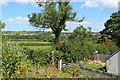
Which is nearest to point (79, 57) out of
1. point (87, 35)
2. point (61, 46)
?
point (61, 46)

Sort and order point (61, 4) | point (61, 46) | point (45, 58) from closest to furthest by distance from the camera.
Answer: point (45, 58) < point (61, 46) < point (61, 4)

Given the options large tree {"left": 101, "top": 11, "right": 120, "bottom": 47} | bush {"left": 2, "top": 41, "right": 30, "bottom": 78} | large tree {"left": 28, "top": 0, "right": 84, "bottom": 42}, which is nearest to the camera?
bush {"left": 2, "top": 41, "right": 30, "bottom": 78}

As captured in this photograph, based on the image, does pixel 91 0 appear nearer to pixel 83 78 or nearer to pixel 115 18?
pixel 83 78

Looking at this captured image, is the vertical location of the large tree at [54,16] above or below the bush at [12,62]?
above

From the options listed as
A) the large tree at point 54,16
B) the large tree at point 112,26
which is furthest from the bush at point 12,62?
the large tree at point 112,26

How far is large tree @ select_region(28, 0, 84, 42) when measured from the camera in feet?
66.1

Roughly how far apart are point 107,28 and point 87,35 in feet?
12.4

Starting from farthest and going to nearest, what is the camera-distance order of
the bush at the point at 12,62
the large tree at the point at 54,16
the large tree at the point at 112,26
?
the large tree at the point at 112,26 < the large tree at the point at 54,16 < the bush at the point at 12,62

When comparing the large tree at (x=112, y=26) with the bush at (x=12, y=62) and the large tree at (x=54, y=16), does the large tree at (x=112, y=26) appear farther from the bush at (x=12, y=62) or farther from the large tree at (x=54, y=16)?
the bush at (x=12, y=62)

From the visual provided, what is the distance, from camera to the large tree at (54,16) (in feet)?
66.1

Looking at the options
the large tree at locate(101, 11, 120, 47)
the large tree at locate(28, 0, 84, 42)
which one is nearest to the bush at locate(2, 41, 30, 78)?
the large tree at locate(28, 0, 84, 42)

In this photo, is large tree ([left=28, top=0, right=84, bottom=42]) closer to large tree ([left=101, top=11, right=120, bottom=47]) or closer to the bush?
large tree ([left=101, top=11, right=120, bottom=47])

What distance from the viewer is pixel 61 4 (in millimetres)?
20578

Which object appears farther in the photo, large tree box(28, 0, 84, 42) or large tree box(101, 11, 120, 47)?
large tree box(101, 11, 120, 47)
